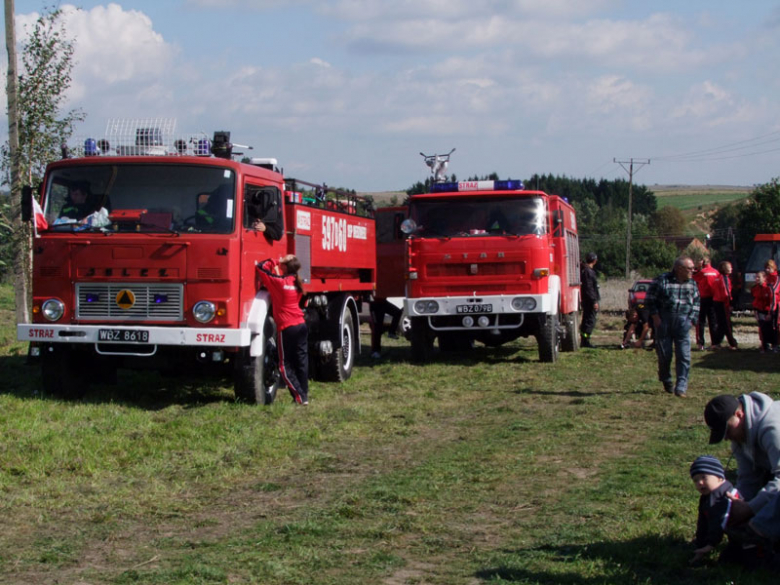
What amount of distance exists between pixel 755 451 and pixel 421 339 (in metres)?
11.5

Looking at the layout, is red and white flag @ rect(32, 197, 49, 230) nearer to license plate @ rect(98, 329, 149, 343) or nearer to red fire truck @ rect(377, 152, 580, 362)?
license plate @ rect(98, 329, 149, 343)

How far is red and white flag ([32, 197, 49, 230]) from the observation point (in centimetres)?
1088

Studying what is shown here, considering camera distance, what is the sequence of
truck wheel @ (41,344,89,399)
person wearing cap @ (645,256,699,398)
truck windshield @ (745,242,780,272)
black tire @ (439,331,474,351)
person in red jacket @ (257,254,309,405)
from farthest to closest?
truck windshield @ (745,242,780,272) < black tire @ (439,331,474,351) < person wearing cap @ (645,256,699,398) < person in red jacket @ (257,254,309,405) < truck wheel @ (41,344,89,399)

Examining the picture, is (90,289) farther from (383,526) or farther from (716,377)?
(716,377)

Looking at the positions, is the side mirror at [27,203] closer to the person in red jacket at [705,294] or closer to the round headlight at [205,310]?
the round headlight at [205,310]

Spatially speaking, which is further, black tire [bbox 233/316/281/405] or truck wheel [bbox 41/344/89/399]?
truck wheel [bbox 41/344/89/399]

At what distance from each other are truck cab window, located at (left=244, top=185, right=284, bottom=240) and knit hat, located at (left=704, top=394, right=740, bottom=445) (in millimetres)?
6680

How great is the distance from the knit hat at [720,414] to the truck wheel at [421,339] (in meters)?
11.3

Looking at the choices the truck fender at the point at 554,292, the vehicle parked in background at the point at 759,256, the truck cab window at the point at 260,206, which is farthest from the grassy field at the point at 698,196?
the truck cab window at the point at 260,206

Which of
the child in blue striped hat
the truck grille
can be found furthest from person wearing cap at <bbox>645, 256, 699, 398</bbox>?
the child in blue striped hat

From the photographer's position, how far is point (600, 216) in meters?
104

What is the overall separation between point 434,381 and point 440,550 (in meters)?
8.50

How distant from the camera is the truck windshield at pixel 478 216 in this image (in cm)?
1602

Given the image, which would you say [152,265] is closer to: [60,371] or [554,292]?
[60,371]
